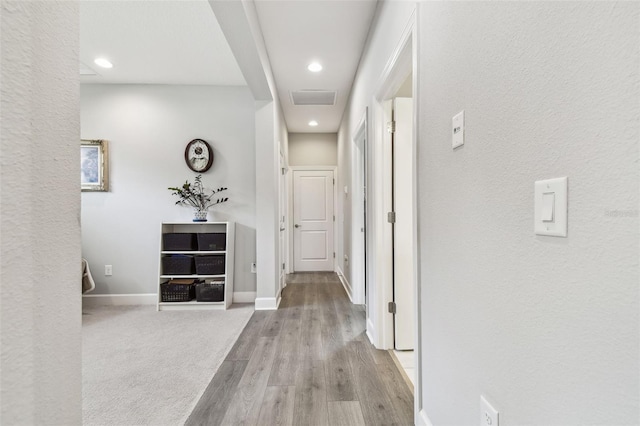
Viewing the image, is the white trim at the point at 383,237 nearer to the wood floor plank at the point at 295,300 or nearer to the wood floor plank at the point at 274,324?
the wood floor plank at the point at 274,324

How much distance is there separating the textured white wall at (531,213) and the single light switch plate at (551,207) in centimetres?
2

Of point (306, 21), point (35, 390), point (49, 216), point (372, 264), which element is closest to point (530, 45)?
point (49, 216)

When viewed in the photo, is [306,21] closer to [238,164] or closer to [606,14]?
[238,164]

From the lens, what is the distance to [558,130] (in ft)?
2.09

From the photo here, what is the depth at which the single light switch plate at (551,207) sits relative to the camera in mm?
625

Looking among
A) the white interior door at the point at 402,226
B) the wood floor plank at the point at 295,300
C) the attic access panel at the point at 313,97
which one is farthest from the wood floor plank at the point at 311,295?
the attic access panel at the point at 313,97

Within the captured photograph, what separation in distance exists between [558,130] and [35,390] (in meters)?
1.07

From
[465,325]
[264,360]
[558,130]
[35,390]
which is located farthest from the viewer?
[264,360]

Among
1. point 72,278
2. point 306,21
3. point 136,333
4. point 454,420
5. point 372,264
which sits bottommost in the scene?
point 136,333

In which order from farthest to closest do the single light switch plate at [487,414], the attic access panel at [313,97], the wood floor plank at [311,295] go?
1. the attic access panel at [313,97]
2. the wood floor plank at [311,295]
3. the single light switch plate at [487,414]

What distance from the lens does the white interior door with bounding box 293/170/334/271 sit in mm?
5625

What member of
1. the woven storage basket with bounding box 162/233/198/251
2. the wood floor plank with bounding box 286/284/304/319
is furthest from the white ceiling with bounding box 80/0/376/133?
the wood floor plank with bounding box 286/284/304/319

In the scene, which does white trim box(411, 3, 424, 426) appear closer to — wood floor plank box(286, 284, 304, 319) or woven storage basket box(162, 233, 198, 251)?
wood floor plank box(286, 284, 304, 319)

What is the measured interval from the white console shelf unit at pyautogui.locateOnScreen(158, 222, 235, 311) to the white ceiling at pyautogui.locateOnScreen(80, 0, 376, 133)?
1.69m
